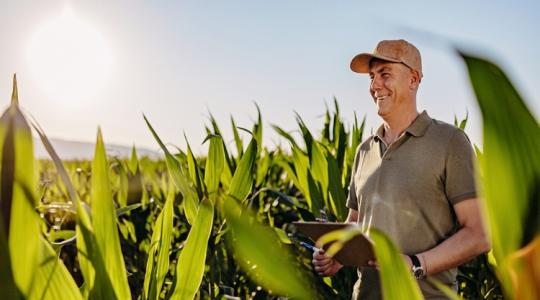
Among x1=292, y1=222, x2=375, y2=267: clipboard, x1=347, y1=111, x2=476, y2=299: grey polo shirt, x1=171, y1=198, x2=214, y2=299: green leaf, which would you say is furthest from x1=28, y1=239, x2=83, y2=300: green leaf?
x1=347, y1=111, x2=476, y2=299: grey polo shirt

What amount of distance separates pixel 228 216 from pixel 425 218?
48.9 inches

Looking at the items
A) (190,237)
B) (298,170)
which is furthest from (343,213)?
(190,237)

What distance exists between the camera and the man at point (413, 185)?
4.68 ft

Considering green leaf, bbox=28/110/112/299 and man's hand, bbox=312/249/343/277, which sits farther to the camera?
man's hand, bbox=312/249/343/277

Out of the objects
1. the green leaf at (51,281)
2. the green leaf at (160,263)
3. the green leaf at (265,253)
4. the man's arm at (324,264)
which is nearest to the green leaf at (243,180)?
the man's arm at (324,264)

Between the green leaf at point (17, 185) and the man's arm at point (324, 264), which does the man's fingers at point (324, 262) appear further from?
the green leaf at point (17, 185)

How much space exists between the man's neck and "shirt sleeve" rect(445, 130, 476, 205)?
146 mm

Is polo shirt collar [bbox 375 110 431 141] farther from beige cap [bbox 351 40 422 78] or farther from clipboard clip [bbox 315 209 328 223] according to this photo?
clipboard clip [bbox 315 209 328 223]

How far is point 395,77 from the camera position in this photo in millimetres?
1636

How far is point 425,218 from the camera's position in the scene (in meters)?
1.54

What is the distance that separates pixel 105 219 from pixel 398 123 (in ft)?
4.05

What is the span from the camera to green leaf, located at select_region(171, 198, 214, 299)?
59 cm

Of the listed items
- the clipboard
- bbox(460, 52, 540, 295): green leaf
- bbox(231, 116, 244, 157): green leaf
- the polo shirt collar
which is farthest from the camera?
bbox(231, 116, 244, 157): green leaf

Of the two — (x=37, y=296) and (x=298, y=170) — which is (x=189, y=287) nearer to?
(x=37, y=296)
